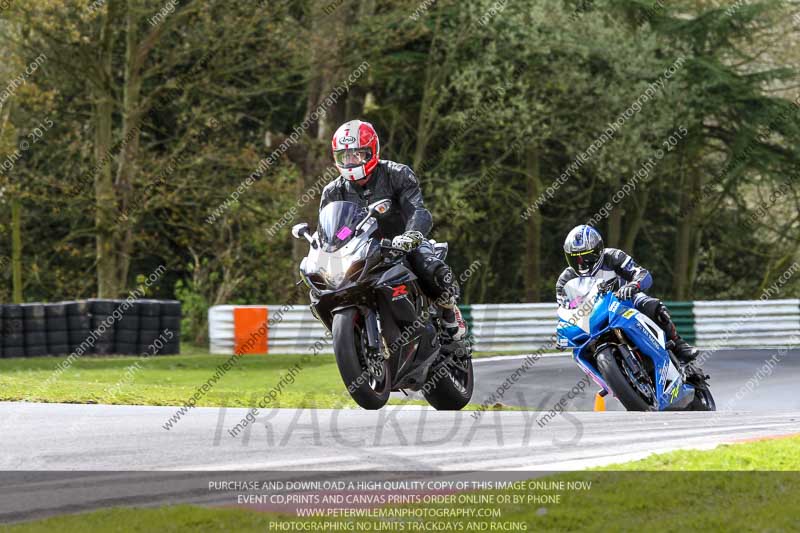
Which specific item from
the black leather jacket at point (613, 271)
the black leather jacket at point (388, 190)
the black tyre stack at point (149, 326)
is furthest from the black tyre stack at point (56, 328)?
the black leather jacket at point (388, 190)

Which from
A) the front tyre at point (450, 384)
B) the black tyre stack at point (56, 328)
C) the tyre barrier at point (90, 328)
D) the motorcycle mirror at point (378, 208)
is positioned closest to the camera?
the motorcycle mirror at point (378, 208)

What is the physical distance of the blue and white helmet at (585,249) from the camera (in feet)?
37.8

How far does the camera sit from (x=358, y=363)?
8.73 m

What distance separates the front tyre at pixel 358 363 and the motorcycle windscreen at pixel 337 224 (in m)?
0.50

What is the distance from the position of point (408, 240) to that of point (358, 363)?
98cm

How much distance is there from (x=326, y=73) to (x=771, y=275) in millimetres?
15697

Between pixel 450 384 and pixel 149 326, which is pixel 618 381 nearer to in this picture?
pixel 450 384

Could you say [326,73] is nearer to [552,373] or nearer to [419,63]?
[419,63]

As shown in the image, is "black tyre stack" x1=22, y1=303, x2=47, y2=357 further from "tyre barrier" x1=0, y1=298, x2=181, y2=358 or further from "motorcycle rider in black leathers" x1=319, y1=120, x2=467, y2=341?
"motorcycle rider in black leathers" x1=319, y1=120, x2=467, y2=341

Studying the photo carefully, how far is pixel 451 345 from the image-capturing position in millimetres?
10375

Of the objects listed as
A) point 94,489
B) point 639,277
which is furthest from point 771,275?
point 94,489

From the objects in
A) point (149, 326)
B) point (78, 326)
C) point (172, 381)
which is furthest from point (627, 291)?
point (78, 326)

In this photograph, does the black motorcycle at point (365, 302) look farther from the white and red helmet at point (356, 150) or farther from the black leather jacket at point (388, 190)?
the white and red helmet at point (356, 150)

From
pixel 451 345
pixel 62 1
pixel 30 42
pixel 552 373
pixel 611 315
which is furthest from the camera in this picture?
pixel 30 42
